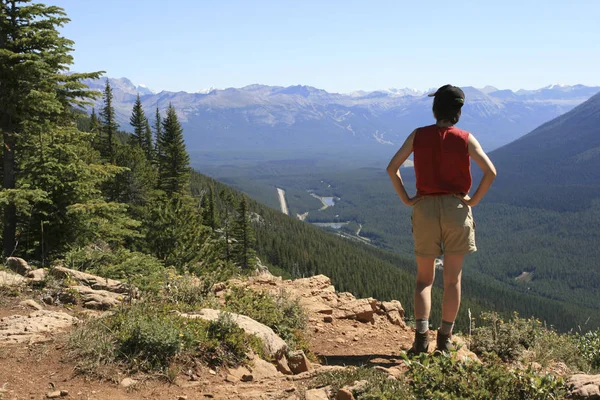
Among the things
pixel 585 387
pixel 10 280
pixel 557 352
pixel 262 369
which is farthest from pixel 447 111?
pixel 10 280

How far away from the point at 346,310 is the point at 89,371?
16.1 feet

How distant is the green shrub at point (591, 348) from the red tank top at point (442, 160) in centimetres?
318

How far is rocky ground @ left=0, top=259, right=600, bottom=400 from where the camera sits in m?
4.05

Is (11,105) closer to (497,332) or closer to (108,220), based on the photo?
(108,220)

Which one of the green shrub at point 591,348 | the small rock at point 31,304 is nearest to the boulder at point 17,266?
the small rock at point 31,304

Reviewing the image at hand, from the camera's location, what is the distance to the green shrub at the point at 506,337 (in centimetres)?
595

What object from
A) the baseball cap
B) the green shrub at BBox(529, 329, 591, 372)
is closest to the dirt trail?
the green shrub at BBox(529, 329, 591, 372)

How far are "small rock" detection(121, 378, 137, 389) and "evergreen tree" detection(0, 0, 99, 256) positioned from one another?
386 inches

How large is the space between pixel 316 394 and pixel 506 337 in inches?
136

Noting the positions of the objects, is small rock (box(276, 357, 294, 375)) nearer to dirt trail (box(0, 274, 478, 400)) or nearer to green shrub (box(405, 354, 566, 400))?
dirt trail (box(0, 274, 478, 400))

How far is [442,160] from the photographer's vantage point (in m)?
4.91

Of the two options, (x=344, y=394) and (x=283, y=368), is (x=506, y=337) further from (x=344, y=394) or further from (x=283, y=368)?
(x=344, y=394)

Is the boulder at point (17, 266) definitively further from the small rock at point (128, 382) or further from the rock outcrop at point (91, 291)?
the small rock at point (128, 382)

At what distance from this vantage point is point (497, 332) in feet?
20.4
